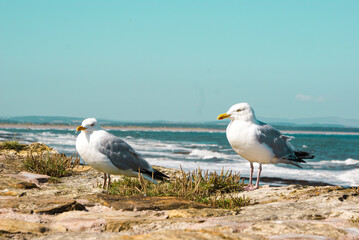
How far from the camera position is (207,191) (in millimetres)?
6109

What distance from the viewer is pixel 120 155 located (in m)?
6.84

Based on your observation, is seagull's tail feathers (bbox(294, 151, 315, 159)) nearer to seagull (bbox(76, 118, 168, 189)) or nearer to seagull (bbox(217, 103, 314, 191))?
seagull (bbox(217, 103, 314, 191))

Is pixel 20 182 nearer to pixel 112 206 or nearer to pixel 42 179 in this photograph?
pixel 42 179

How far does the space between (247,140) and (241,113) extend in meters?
0.51

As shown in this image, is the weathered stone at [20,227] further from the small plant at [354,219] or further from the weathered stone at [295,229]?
the small plant at [354,219]

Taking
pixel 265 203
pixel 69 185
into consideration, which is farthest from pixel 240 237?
pixel 69 185

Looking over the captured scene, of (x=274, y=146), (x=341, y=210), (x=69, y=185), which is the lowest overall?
(x=69, y=185)

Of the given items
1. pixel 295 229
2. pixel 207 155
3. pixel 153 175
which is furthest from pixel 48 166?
pixel 207 155

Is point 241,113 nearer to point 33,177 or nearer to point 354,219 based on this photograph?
point 354,219

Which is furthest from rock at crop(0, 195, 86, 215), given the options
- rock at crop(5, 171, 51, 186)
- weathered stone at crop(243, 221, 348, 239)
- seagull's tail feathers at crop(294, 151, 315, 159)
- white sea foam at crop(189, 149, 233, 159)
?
white sea foam at crop(189, 149, 233, 159)

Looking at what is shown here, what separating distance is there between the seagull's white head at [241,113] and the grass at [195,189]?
3.28ft

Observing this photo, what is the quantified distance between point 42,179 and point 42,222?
3.25 m

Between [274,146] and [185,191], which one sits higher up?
[274,146]

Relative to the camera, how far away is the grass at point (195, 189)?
212 inches
